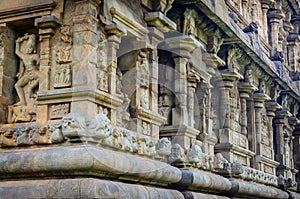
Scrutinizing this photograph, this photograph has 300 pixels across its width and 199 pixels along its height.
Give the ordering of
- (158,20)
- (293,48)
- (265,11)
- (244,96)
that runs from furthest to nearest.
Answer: (293,48) < (265,11) < (244,96) < (158,20)

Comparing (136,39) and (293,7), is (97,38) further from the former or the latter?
(293,7)

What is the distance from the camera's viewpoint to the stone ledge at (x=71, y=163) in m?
5.77

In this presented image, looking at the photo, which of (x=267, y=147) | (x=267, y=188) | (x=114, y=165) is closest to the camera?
(x=114, y=165)

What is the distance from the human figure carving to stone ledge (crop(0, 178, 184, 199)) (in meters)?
1.09

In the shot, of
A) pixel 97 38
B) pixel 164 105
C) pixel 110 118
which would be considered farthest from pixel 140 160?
pixel 164 105

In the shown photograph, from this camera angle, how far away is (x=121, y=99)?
22.2ft

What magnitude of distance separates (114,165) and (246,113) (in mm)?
6442

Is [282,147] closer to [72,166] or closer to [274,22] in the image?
[274,22]

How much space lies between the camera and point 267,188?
463 inches

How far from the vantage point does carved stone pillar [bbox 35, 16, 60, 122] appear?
641 centimetres

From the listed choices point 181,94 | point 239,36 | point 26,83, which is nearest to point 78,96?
point 26,83

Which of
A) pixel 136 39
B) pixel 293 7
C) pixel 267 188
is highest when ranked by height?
pixel 293 7

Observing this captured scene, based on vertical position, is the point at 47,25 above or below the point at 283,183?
above

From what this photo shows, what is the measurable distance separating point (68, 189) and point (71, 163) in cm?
25
